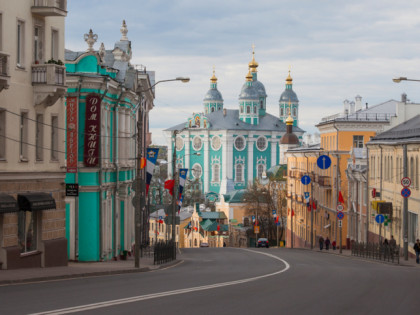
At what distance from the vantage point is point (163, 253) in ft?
128

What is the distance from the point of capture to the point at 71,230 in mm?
37625

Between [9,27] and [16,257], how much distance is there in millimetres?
6846

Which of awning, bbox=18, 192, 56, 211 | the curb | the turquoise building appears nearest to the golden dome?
the turquoise building

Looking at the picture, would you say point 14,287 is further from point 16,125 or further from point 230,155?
→ point 230,155

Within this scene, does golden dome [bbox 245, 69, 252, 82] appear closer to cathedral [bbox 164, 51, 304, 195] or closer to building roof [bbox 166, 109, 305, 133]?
building roof [bbox 166, 109, 305, 133]

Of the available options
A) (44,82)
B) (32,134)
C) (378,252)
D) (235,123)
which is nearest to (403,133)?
(378,252)

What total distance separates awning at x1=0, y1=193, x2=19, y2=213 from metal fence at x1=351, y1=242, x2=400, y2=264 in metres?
22.5

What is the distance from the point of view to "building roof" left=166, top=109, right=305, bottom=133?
186 metres

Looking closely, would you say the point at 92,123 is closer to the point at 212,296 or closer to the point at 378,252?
the point at 378,252

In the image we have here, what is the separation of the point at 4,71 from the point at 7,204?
374 centimetres

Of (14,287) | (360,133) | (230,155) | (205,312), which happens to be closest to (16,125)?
(14,287)

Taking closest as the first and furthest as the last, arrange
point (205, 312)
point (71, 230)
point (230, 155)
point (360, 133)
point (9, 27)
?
1. point (205, 312)
2. point (9, 27)
3. point (71, 230)
4. point (360, 133)
5. point (230, 155)

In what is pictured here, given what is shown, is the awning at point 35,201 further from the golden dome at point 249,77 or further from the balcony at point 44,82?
the golden dome at point 249,77

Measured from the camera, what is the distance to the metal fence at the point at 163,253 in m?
37.2
